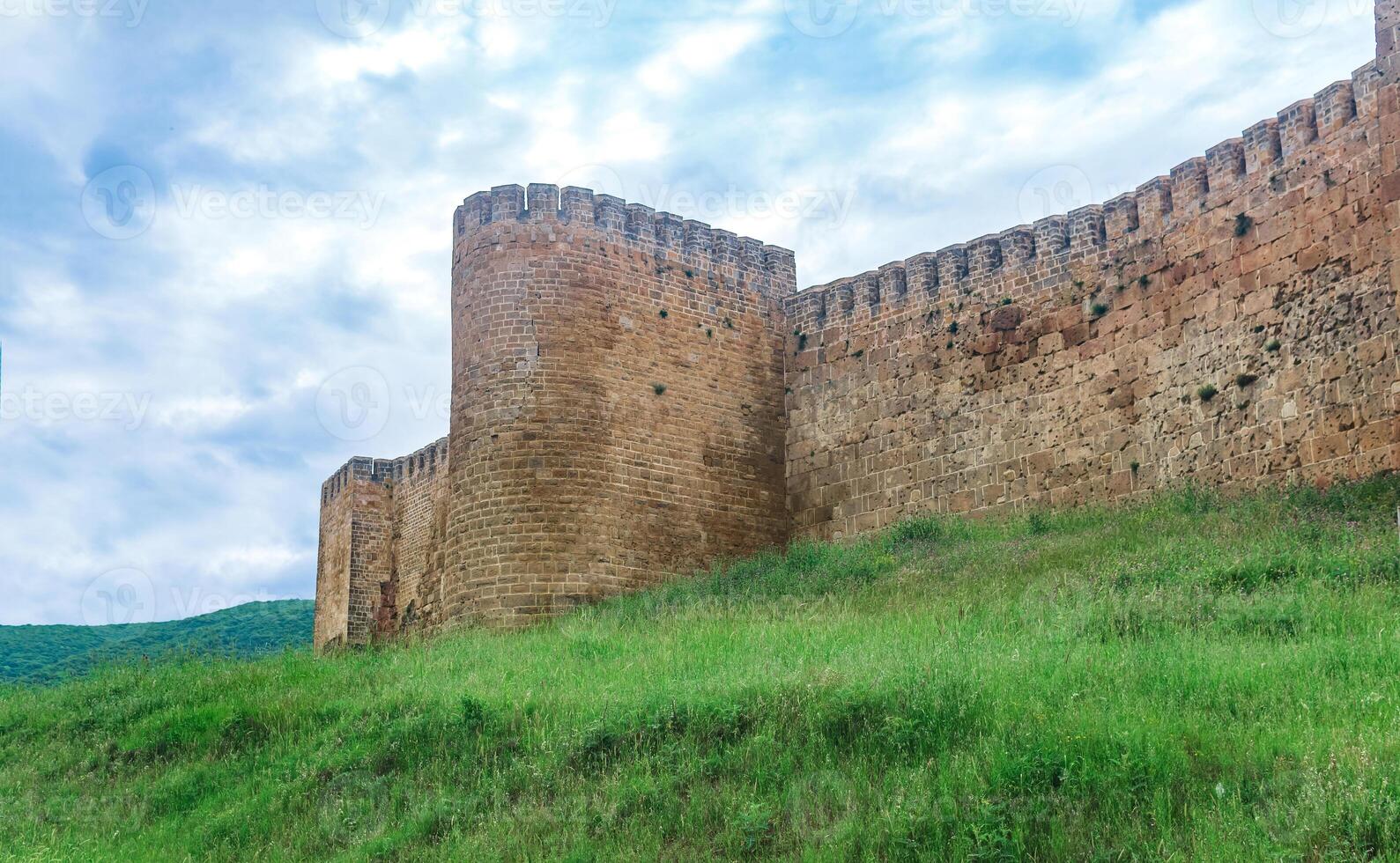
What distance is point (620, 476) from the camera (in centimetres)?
1827

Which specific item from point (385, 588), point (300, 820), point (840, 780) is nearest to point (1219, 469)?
point (840, 780)

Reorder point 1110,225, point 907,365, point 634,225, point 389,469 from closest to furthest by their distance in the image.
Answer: point 1110,225, point 907,365, point 634,225, point 389,469

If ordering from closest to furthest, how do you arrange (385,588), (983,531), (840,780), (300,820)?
(840,780) → (300,820) → (983,531) → (385,588)

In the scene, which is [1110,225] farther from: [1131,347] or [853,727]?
[853,727]

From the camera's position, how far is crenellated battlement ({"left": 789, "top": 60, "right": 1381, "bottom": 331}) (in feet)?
49.1

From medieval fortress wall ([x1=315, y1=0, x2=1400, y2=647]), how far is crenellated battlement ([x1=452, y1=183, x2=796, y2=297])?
0.04 metres

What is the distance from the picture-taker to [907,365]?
19016 mm

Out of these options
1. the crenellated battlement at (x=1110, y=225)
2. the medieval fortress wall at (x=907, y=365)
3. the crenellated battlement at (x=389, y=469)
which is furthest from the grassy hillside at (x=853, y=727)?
the crenellated battlement at (x=389, y=469)

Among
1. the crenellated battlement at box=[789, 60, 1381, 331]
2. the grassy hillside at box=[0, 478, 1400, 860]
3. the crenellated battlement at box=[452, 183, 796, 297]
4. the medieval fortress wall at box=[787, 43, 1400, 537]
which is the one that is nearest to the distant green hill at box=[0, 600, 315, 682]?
the crenellated battlement at box=[452, 183, 796, 297]

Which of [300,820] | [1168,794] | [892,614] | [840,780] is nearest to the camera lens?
[1168,794]

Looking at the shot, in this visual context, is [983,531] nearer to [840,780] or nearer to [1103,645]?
[1103,645]

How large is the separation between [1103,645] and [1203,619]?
952mm

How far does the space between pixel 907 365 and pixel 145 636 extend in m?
26.0

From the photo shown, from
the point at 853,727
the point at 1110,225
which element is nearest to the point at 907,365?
the point at 1110,225
